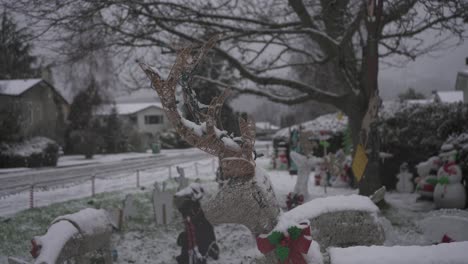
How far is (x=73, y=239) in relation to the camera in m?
3.33

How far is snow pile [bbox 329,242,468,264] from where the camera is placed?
2186 mm

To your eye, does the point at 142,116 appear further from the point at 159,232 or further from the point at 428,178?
the point at 428,178

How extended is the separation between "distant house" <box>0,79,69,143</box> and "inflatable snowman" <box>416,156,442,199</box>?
7.43 meters

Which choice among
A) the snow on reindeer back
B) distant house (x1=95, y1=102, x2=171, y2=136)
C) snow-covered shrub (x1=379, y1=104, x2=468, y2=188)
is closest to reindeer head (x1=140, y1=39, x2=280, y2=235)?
the snow on reindeer back

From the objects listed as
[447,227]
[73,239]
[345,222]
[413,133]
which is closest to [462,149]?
[413,133]

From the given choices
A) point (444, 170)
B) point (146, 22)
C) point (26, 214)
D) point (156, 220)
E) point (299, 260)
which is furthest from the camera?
point (146, 22)

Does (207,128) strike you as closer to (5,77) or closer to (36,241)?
(36,241)

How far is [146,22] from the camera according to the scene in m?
8.16

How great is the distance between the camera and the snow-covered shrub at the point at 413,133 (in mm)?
9812

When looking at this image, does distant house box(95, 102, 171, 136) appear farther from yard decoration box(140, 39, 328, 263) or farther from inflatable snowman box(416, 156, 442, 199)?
inflatable snowman box(416, 156, 442, 199)

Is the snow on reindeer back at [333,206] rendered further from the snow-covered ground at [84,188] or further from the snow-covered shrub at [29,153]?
the snow-covered ground at [84,188]

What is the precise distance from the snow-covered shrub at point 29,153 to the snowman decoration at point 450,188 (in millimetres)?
7093

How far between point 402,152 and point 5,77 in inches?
398

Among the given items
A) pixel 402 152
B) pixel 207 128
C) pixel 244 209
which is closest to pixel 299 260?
pixel 244 209
